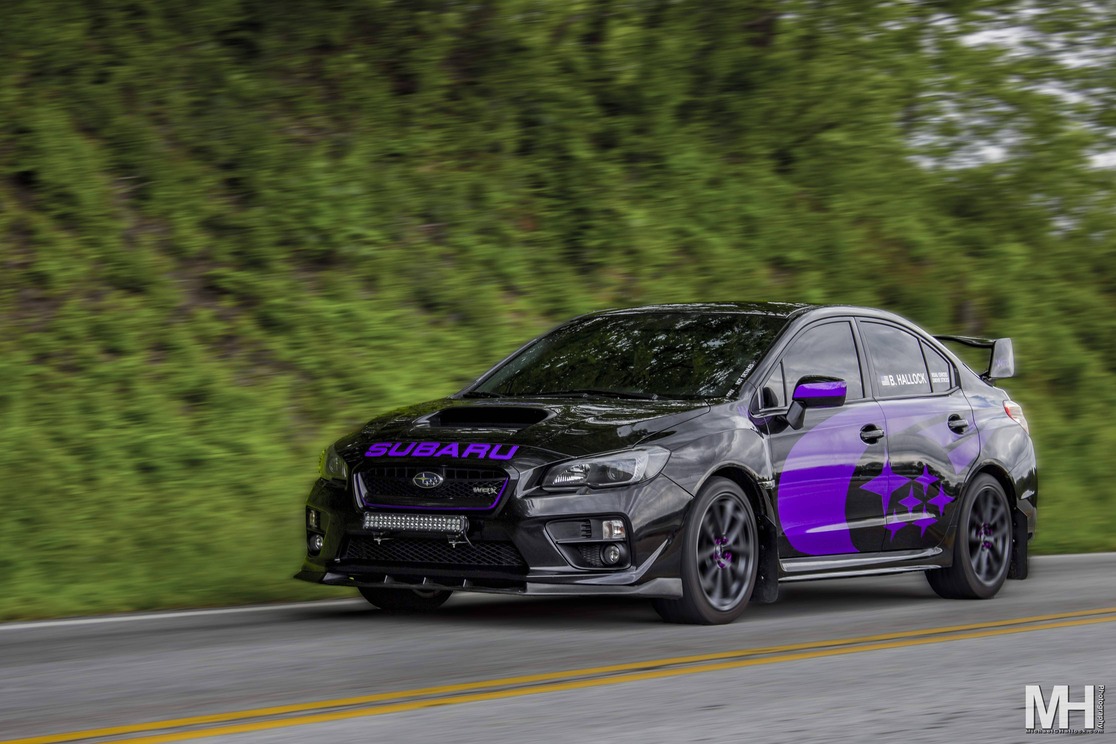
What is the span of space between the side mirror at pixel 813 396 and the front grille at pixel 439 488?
181 centimetres

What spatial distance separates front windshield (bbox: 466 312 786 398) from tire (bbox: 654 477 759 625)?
2.12 ft

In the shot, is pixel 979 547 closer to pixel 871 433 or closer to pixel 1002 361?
pixel 1002 361

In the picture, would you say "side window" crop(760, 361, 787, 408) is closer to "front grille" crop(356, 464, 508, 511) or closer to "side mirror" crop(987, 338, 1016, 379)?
"front grille" crop(356, 464, 508, 511)

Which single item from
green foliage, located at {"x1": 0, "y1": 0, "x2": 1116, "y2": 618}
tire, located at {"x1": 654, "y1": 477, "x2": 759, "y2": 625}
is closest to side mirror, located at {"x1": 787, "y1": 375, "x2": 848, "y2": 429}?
tire, located at {"x1": 654, "y1": 477, "x2": 759, "y2": 625}

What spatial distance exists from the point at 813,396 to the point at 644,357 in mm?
1012

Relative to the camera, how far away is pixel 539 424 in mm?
7984

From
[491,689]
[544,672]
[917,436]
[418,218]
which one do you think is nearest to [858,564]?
[917,436]

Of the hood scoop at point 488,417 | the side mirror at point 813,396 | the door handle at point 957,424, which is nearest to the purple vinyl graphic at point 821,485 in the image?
the side mirror at point 813,396

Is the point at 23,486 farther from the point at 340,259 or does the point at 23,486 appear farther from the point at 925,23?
the point at 925,23

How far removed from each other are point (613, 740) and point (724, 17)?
1583 centimetres

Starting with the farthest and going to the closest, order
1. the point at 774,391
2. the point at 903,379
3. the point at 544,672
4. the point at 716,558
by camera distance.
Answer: the point at 903,379 → the point at 774,391 → the point at 716,558 → the point at 544,672

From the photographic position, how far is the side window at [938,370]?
10.1m

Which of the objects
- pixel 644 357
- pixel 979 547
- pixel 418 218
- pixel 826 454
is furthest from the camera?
pixel 418 218

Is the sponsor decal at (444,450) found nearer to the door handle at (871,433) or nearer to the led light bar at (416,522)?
the led light bar at (416,522)
